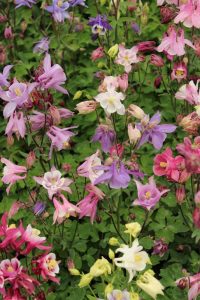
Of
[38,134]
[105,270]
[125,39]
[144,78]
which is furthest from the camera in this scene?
[125,39]

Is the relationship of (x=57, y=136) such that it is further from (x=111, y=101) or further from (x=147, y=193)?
(x=147, y=193)

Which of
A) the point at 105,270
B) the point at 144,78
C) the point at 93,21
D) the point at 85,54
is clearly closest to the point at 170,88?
the point at 144,78

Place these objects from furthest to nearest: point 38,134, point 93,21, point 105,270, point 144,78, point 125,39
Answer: point 125,39 → point 144,78 → point 93,21 → point 38,134 → point 105,270

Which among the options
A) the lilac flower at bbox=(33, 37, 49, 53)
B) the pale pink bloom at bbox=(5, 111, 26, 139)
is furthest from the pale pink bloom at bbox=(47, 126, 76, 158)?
the lilac flower at bbox=(33, 37, 49, 53)

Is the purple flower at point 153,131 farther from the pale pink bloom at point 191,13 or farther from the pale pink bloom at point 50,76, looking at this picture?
the pale pink bloom at point 191,13

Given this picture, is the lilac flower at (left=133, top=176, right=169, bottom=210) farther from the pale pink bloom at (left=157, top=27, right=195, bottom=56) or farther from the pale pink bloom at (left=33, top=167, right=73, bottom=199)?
the pale pink bloom at (left=157, top=27, right=195, bottom=56)

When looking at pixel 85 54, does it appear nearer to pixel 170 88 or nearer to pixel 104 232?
pixel 170 88

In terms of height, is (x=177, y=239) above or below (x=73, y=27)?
below
